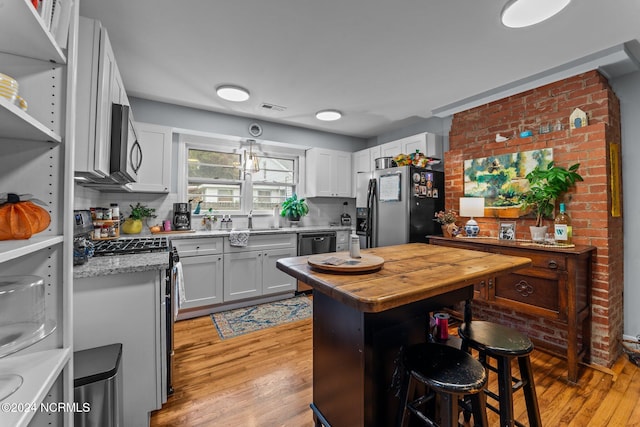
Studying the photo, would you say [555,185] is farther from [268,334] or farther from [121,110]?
[121,110]

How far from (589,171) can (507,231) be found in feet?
2.62

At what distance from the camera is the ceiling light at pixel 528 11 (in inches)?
64.9

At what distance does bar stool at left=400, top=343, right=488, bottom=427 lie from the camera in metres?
1.00

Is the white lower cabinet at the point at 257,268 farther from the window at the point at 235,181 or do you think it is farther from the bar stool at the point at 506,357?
the bar stool at the point at 506,357

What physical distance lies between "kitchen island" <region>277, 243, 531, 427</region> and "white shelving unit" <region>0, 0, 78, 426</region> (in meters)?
0.86

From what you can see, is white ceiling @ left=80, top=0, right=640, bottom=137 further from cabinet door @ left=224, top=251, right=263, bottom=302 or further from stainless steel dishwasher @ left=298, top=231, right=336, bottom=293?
cabinet door @ left=224, top=251, right=263, bottom=302

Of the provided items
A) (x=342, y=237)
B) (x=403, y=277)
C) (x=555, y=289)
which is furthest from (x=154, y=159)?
(x=555, y=289)

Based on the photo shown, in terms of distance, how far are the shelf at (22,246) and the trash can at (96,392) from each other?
2.08 feet

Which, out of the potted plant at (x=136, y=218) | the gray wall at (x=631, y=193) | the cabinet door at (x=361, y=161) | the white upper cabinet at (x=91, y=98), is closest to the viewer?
the white upper cabinet at (x=91, y=98)

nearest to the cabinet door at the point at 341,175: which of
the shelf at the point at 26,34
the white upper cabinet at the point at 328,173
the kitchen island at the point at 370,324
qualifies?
the white upper cabinet at the point at 328,173

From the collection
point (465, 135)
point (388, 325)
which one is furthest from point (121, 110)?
point (465, 135)

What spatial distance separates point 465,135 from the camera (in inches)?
129

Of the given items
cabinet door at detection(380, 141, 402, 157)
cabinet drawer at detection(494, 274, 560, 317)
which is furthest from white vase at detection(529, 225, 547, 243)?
cabinet door at detection(380, 141, 402, 157)

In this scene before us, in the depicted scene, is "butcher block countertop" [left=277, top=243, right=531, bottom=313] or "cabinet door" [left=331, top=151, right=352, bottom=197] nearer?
"butcher block countertop" [left=277, top=243, right=531, bottom=313]
